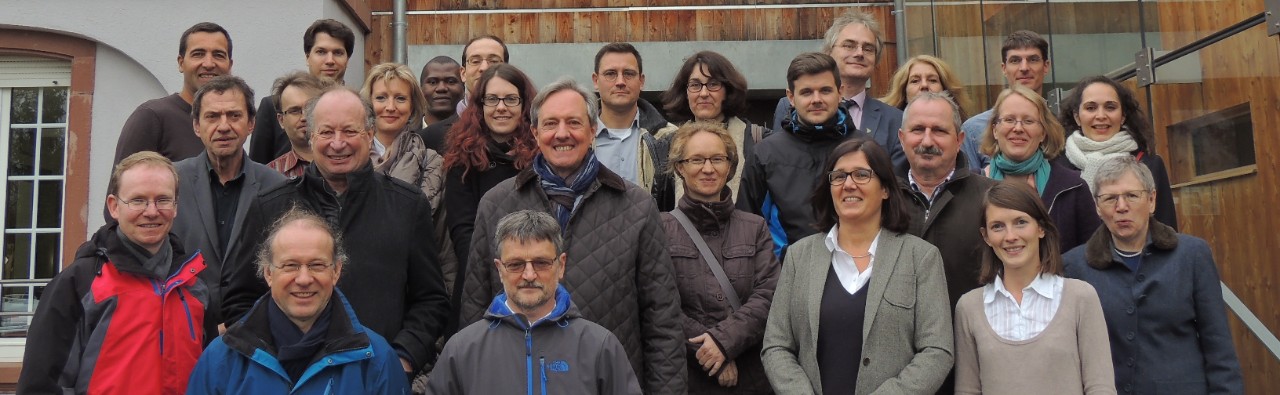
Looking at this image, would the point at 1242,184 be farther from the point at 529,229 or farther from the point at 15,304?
the point at 15,304

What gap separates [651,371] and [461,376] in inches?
26.7

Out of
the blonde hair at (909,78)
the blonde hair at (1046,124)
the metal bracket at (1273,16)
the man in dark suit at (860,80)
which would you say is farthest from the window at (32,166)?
the metal bracket at (1273,16)

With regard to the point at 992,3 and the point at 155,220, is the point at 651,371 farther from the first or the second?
the point at 992,3

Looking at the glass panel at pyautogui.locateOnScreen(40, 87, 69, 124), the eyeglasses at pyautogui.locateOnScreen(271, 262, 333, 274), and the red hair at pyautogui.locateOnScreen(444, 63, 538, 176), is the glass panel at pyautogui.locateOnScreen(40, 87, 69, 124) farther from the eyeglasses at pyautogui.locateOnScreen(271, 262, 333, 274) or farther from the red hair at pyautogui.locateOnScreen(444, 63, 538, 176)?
the eyeglasses at pyautogui.locateOnScreen(271, 262, 333, 274)

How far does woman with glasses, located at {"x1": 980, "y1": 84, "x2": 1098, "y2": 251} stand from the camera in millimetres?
4410

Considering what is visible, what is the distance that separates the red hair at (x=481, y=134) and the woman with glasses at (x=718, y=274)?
68cm

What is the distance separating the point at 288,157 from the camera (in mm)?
4941

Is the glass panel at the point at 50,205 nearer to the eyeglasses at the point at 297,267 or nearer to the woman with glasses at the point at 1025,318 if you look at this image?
the eyeglasses at the point at 297,267

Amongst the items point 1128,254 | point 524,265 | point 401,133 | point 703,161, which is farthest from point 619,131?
point 1128,254

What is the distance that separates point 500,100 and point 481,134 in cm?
16

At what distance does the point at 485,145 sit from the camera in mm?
4672

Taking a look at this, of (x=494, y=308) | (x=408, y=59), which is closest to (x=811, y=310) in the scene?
(x=494, y=308)

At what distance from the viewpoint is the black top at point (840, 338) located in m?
3.71

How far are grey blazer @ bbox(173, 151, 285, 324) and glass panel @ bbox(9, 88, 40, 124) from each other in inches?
207
